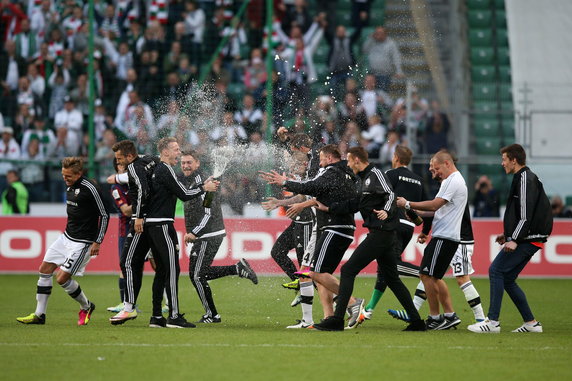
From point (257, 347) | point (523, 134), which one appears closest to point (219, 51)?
point (523, 134)

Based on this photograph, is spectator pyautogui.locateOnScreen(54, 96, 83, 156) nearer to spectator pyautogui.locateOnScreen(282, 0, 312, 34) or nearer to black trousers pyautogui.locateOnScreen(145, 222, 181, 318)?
spectator pyautogui.locateOnScreen(282, 0, 312, 34)

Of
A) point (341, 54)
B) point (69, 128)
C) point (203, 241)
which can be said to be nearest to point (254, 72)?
point (341, 54)

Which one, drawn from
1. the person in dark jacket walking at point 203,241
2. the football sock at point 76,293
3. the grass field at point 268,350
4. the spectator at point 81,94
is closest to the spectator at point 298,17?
the spectator at point 81,94

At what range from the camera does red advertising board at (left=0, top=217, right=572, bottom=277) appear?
1869 centimetres

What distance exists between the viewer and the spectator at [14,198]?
19453mm

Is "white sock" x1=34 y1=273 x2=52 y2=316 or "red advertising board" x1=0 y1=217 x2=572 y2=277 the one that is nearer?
"white sock" x1=34 y1=273 x2=52 y2=316

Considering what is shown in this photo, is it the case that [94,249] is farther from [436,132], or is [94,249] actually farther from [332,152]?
[436,132]

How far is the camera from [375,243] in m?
10.9

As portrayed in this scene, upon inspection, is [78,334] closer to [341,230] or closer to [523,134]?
[341,230]

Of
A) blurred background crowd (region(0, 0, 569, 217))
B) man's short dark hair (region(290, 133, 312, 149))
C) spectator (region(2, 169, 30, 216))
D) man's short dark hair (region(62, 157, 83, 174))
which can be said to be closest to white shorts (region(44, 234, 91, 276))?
man's short dark hair (region(62, 157, 83, 174))

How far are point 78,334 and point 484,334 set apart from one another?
4.40m

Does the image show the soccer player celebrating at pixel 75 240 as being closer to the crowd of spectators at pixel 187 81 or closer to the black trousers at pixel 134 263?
the black trousers at pixel 134 263

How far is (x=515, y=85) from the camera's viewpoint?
20484mm

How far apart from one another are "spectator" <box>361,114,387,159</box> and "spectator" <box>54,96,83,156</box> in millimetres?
5833
